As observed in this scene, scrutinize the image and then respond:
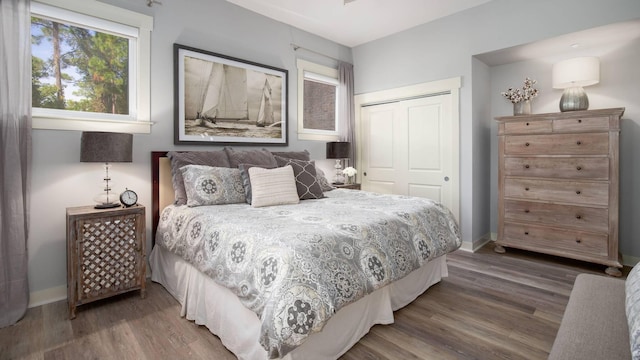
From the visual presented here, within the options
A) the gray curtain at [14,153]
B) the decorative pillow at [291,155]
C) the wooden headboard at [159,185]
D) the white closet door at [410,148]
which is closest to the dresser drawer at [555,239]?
the white closet door at [410,148]

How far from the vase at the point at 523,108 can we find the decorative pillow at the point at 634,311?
2.97 m

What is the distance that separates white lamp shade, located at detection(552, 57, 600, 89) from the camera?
3.16 metres

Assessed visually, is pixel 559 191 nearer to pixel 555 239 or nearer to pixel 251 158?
pixel 555 239

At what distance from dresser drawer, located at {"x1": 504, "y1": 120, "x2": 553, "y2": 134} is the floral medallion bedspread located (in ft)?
4.94

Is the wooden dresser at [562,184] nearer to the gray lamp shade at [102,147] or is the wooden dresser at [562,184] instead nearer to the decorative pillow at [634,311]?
the decorative pillow at [634,311]

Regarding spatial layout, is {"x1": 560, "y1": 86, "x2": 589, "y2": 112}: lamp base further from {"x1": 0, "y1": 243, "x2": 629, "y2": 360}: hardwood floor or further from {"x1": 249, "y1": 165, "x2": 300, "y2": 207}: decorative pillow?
{"x1": 249, "y1": 165, "x2": 300, "y2": 207}: decorative pillow

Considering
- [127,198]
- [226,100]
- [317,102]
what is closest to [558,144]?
[317,102]

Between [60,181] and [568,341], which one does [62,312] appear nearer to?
[60,181]

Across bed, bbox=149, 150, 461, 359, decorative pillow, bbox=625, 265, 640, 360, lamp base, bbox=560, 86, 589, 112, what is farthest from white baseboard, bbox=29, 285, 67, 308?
lamp base, bbox=560, 86, 589, 112

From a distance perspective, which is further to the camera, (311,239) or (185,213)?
(185,213)

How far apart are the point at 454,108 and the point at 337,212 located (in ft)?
7.77

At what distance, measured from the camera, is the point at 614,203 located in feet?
9.63

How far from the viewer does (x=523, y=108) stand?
3.58 metres

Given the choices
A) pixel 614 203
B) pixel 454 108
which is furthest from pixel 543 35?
pixel 614 203
